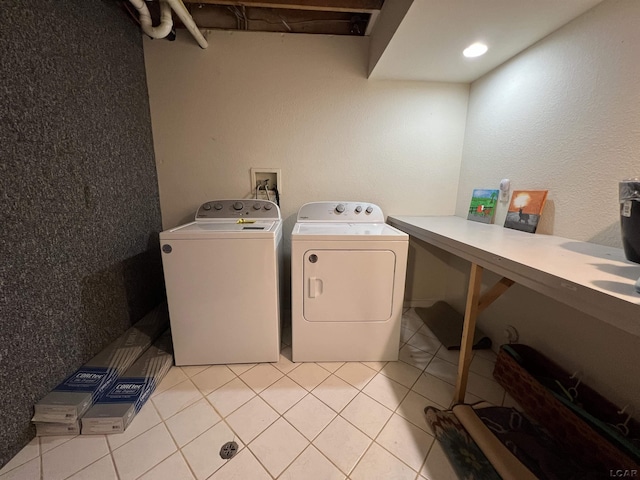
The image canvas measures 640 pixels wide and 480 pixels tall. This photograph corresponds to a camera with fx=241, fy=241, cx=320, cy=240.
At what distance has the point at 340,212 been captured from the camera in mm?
1952

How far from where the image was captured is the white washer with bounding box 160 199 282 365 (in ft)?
4.43

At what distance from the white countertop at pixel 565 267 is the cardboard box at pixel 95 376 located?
1.87m

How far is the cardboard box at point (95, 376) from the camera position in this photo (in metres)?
1.04

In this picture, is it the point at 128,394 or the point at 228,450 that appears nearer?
the point at 228,450

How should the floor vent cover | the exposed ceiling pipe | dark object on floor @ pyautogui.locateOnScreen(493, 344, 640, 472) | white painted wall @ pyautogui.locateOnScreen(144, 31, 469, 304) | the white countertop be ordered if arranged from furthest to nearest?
1. white painted wall @ pyautogui.locateOnScreen(144, 31, 469, 304)
2. the exposed ceiling pipe
3. the floor vent cover
4. dark object on floor @ pyautogui.locateOnScreen(493, 344, 640, 472)
5. the white countertop

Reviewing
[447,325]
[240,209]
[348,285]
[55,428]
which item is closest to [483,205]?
[447,325]

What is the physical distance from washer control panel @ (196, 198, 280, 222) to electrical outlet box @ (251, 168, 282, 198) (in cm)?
18

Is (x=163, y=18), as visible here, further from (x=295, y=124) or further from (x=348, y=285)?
(x=348, y=285)

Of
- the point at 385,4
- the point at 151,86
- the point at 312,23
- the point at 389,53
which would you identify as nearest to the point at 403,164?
the point at 389,53

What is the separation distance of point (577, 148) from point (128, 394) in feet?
8.37

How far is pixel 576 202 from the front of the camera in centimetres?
121

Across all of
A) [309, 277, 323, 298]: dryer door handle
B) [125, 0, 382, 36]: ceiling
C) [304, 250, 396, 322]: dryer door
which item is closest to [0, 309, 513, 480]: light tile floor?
[304, 250, 396, 322]: dryer door

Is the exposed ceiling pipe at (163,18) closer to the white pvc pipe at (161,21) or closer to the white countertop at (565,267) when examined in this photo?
the white pvc pipe at (161,21)

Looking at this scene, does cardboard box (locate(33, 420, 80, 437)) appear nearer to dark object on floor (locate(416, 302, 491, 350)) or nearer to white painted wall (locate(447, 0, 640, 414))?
dark object on floor (locate(416, 302, 491, 350))
